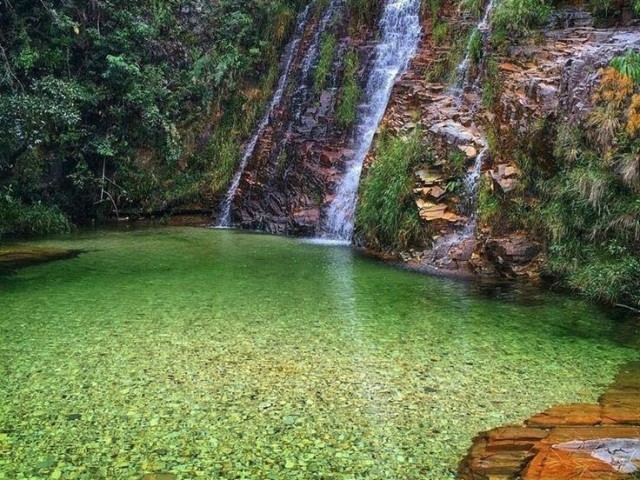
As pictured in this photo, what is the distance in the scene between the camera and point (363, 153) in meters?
13.3

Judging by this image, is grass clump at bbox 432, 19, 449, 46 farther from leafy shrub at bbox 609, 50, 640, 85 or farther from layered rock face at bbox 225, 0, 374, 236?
leafy shrub at bbox 609, 50, 640, 85

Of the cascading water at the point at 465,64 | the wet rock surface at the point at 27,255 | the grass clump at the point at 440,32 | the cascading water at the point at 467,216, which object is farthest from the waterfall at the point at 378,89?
the wet rock surface at the point at 27,255

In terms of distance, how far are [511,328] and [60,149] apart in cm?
1175

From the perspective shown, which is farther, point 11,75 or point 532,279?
point 11,75

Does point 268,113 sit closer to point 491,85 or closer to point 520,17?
point 491,85

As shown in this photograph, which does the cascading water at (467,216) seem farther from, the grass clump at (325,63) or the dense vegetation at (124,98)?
the dense vegetation at (124,98)

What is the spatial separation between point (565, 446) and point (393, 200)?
7149 mm

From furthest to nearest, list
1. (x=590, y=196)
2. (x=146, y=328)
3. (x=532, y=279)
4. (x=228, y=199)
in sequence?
1. (x=228, y=199)
2. (x=532, y=279)
3. (x=590, y=196)
4. (x=146, y=328)

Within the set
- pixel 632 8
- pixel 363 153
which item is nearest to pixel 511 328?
pixel 632 8

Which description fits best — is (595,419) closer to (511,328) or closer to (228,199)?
(511,328)

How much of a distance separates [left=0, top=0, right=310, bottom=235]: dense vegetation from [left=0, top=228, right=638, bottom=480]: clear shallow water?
17.7 feet

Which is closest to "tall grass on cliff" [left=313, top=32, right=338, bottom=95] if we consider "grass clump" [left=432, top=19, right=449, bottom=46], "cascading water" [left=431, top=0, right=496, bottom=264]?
"grass clump" [left=432, top=19, right=449, bottom=46]

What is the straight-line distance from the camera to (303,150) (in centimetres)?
1412

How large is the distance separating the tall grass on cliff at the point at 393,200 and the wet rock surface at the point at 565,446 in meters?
5.97
